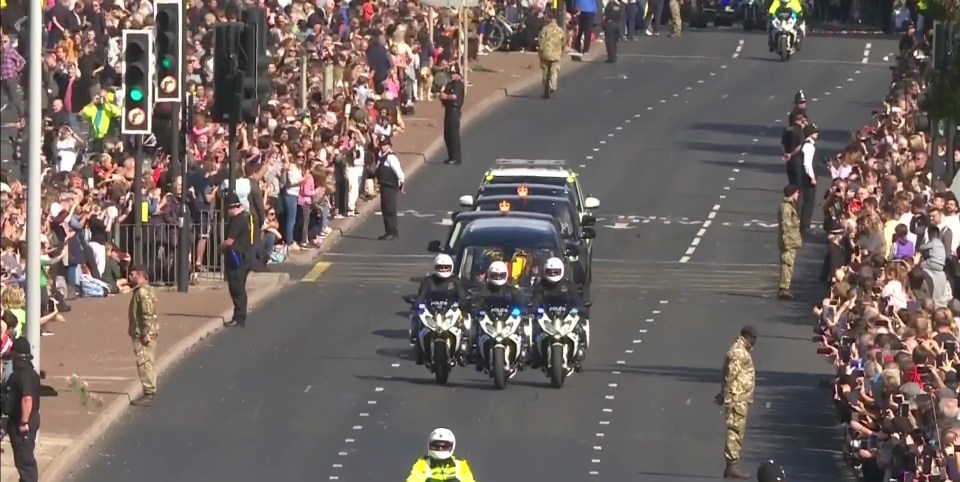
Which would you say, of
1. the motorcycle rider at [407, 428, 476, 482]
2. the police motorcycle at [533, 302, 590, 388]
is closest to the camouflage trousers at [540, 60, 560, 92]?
the police motorcycle at [533, 302, 590, 388]

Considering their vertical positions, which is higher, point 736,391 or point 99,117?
point 99,117

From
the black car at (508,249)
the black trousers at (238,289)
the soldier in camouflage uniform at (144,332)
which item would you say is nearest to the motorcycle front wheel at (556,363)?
the black car at (508,249)

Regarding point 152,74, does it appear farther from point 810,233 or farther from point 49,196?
point 810,233

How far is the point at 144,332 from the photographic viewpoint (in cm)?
2677

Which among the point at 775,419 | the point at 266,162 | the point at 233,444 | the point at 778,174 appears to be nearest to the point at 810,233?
the point at 778,174

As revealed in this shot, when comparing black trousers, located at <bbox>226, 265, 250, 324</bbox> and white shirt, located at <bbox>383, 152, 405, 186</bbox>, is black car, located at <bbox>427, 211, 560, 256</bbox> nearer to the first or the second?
black trousers, located at <bbox>226, 265, 250, 324</bbox>

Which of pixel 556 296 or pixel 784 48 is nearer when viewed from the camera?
pixel 556 296

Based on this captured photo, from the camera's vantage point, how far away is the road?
977 inches

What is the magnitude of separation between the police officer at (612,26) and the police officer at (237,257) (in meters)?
26.1

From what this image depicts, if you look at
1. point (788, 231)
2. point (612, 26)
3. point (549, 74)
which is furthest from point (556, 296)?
point (612, 26)

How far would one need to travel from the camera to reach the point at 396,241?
39.9 meters

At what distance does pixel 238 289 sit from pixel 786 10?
29972 mm

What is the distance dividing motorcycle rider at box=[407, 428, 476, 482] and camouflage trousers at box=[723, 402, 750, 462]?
4897mm

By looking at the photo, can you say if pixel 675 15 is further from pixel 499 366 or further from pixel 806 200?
pixel 499 366
